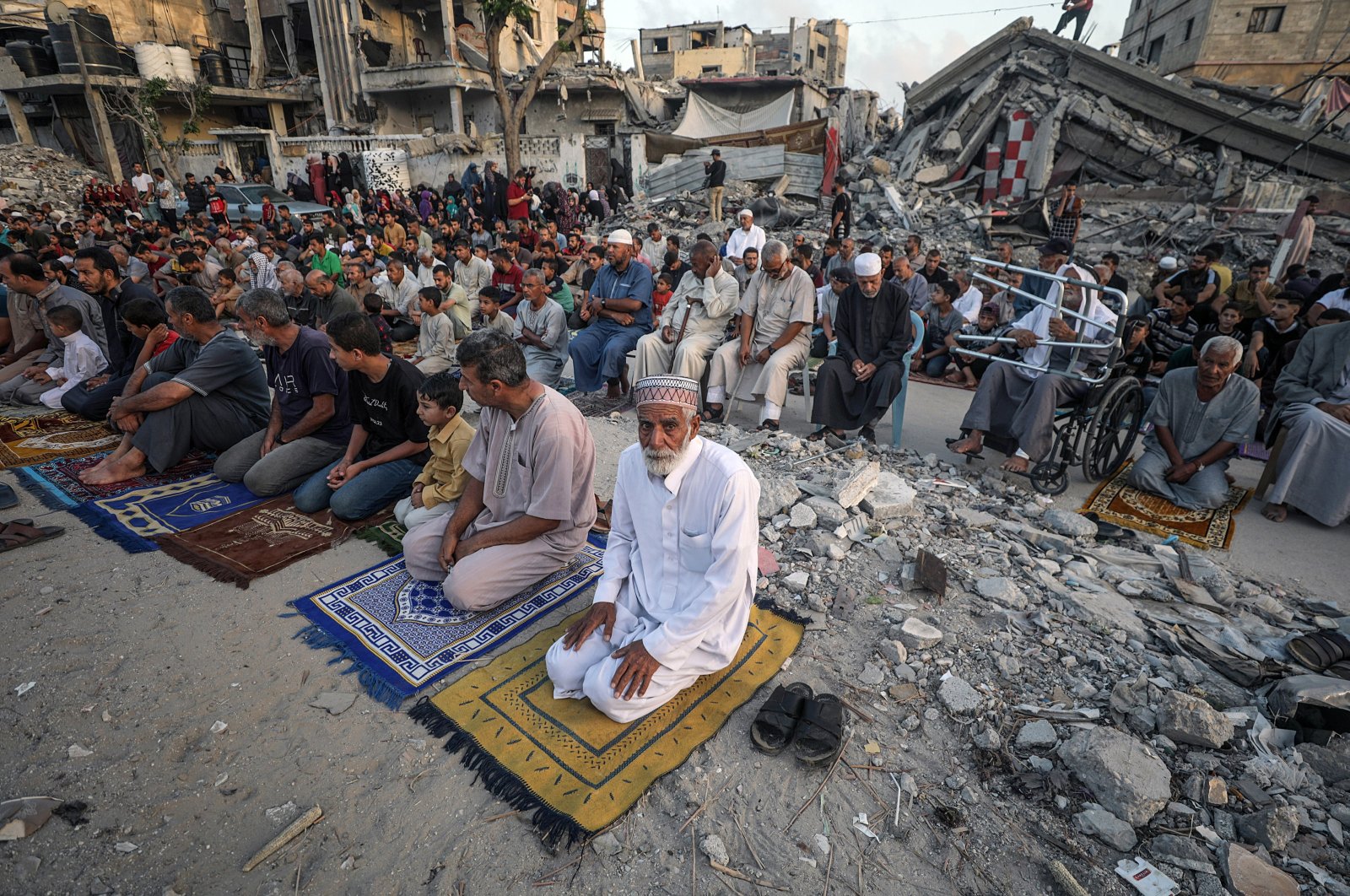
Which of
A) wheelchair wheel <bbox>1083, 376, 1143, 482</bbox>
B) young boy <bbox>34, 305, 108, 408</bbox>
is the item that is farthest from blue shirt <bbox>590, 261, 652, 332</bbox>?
young boy <bbox>34, 305, 108, 408</bbox>

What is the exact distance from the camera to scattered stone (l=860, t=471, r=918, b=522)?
3971 millimetres

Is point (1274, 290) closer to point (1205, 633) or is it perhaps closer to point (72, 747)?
point (1205, 633)

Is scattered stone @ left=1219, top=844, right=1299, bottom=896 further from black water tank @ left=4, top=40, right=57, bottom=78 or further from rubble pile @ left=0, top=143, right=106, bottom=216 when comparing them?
black water tank @ left=4, top=40, right=57, bottom=78

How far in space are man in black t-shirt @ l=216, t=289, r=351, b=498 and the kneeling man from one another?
1.53 metres

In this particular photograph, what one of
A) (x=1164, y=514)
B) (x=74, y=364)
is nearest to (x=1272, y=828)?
(x=1164, y=514)

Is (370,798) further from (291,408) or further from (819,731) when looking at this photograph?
(291,408)

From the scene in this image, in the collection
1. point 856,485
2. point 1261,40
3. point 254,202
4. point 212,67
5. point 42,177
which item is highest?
point 1261,40

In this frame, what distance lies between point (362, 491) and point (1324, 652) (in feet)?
16.2

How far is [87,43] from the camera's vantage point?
23766 millimetres

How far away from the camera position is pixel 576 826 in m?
2.04

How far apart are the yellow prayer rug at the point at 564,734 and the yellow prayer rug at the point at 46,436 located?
14.9ft

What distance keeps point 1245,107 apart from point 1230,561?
1760cm

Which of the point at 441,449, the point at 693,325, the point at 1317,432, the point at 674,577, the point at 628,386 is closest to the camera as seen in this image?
the point at 674,577

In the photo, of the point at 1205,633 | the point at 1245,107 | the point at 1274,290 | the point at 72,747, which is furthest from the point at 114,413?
the point at 1245,107
